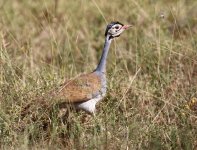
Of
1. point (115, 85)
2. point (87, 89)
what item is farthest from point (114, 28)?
point (87, 89)

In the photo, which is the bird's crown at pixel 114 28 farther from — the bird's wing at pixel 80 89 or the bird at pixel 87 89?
the bird's wing at pixel 80 89

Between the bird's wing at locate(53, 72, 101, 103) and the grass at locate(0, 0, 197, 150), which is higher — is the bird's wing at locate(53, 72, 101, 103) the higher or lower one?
the higher one

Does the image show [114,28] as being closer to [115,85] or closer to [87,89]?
[115,85]

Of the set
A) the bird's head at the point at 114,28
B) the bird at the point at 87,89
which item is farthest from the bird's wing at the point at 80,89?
the bird's head at the point at 114,28

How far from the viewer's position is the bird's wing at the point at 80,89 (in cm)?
595

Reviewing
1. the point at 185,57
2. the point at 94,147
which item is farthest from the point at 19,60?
the point at 94,147

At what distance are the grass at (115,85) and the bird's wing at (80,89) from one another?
142 mm

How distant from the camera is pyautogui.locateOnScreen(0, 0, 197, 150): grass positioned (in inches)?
219

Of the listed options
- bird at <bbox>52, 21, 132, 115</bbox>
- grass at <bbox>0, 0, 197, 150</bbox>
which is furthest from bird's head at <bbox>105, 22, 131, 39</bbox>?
grass at <bbox>0, 0, 197, 150</bbox>

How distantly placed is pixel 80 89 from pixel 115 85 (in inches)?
18.0

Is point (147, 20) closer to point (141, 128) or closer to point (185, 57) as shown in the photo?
point (185, 57)

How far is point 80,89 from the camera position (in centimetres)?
607

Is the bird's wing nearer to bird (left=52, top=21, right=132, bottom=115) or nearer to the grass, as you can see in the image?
bird (left=52, top=21, right=132, bottom=115)

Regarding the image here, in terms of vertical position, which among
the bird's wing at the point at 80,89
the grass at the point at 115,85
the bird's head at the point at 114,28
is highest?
the bird's head at the point at 114,28
